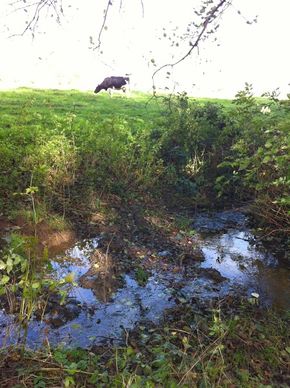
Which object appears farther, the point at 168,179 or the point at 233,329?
the point at 168,179

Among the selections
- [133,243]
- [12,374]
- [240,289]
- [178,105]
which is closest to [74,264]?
[133,243]

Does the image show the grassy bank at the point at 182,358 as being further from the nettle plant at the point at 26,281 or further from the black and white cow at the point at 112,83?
the black and white cow at the point at 112,83

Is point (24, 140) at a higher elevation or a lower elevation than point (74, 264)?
higher

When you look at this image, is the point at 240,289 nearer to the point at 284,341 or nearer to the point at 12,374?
the point at 284,341

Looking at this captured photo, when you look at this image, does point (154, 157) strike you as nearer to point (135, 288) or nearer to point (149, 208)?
point (149, 208)

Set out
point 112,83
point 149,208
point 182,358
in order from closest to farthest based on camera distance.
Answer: point 182,358, point 149,208, point 112,83

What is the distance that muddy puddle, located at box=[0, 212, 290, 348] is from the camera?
5.26 m

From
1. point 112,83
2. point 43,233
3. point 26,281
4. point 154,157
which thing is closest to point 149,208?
point 154,157

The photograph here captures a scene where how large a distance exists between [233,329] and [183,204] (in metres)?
4.92

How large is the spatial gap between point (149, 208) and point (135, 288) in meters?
2.94

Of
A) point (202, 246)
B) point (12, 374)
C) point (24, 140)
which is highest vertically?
point (24, 140)

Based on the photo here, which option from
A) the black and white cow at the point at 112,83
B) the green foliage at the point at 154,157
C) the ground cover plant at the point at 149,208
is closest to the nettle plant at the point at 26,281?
the ground cover plant at the point at 149,208

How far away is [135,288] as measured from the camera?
646 cm

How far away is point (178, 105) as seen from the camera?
11.2m
